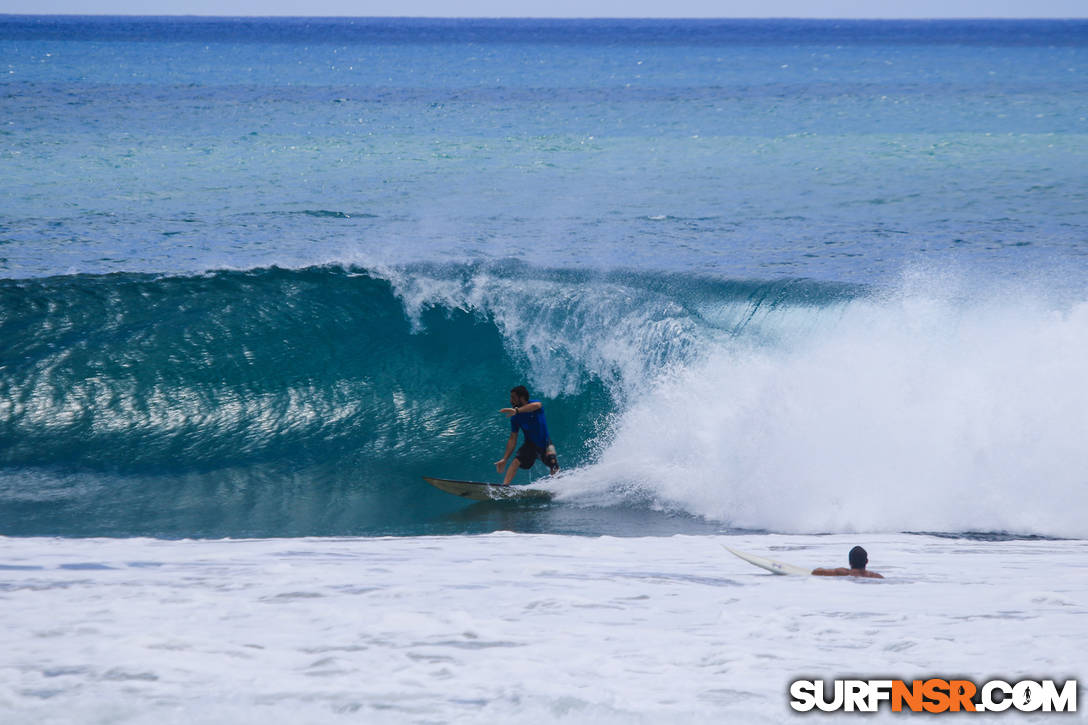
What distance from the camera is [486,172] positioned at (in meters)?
24.8

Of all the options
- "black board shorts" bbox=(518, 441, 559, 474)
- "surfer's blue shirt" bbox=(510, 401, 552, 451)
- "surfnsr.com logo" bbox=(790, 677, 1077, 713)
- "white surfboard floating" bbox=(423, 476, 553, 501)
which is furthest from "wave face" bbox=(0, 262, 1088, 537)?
"surfnsr.com logo" bbox=(790, 677, 1077, 713)

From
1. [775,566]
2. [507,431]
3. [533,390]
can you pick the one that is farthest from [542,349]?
[775,566]

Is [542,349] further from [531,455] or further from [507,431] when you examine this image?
[531,455]

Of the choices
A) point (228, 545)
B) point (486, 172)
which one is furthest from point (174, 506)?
point (486, 172)

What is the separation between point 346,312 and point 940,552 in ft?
25.6

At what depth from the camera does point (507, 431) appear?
1077cm

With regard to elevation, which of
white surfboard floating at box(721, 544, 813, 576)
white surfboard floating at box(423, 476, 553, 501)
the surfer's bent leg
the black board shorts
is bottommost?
white surfboard floating at box(721, 544, 813, 576)

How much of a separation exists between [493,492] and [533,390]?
2761 mm

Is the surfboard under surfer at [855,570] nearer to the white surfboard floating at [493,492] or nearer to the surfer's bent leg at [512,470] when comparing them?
the white surfboard floating at [493,492]

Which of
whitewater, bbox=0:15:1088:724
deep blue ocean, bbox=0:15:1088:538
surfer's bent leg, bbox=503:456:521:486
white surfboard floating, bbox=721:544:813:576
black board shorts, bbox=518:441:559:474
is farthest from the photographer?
black board shorts, bbox=518:441:559:474

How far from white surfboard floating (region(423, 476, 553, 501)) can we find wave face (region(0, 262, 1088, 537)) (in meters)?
0.16

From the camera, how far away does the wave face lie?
8742 mm

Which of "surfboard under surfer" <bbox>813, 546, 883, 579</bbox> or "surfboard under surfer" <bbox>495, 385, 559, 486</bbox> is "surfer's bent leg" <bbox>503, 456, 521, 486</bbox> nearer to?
"surfboard under surfer" <bbox>495, 385, 559, 486</bbox>

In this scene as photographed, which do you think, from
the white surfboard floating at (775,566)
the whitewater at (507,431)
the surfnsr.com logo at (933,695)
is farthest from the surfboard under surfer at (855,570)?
the surfnsr.com logo at (933,695)
